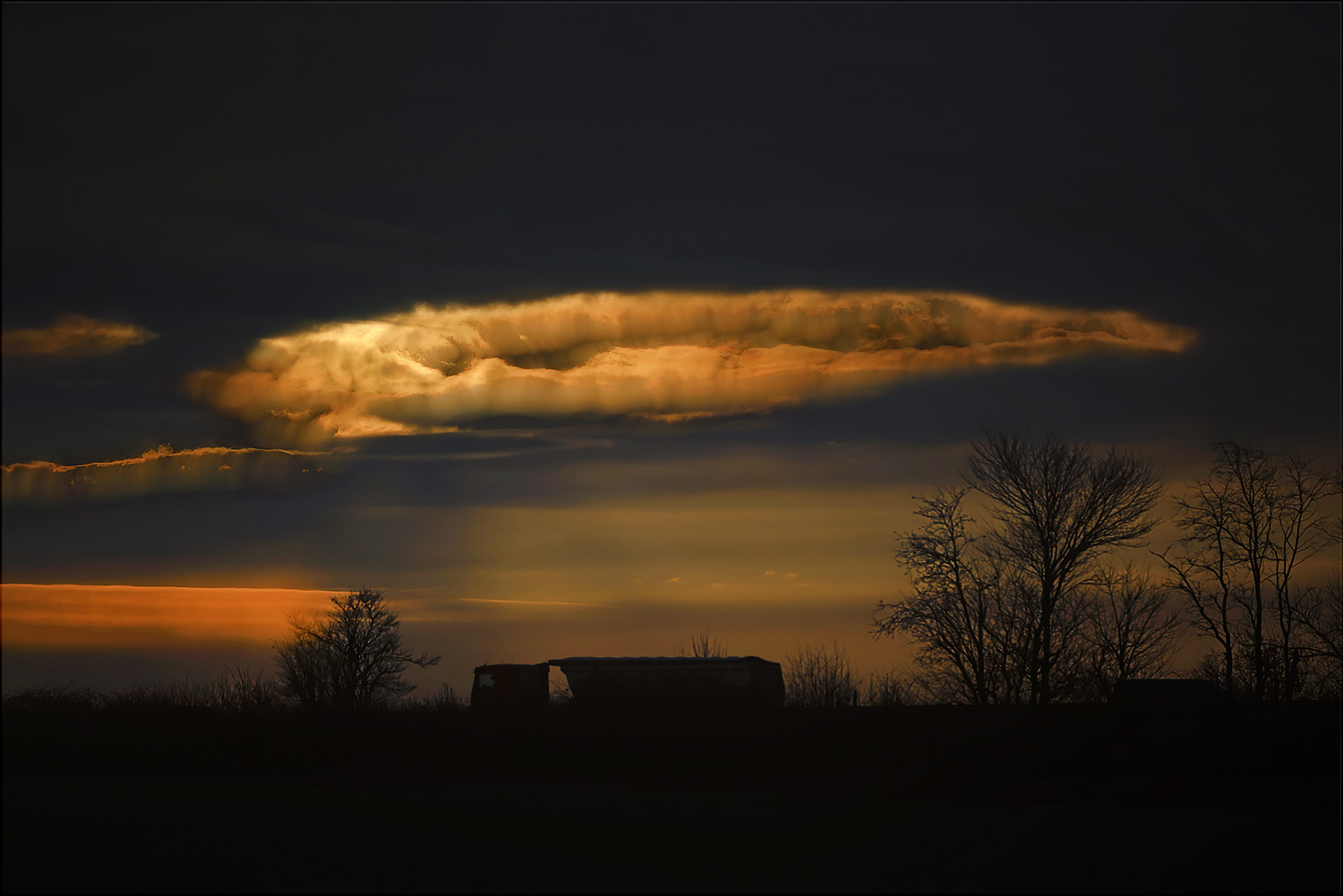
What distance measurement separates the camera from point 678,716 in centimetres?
2914

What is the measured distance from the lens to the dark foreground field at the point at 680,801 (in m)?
11.7

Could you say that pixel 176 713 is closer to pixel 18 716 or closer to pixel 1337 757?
pixel 18 716

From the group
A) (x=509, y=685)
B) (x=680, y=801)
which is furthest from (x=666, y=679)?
(x=680, y=801)

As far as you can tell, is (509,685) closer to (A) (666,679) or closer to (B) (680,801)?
(A) (666,679)

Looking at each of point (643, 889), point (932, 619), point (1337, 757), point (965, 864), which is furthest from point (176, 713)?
point (932, 619)

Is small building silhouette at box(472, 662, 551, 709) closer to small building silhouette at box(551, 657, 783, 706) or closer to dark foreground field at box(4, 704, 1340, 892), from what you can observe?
small building silhouette at box(551, 657, 783, 706)

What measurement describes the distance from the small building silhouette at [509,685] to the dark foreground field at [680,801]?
842 centimetres

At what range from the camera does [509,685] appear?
3831cm

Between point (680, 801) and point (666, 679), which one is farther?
point (666, 679)

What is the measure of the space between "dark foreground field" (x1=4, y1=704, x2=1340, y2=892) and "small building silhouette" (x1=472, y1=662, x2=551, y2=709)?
842 cm

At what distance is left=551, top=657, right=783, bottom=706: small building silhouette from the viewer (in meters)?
34.4

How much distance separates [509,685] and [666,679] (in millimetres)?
6894

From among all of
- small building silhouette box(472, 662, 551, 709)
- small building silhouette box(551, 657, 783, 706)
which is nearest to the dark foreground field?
small building silhouette box(551, 657, 783, 706)

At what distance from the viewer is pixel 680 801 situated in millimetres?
18406
